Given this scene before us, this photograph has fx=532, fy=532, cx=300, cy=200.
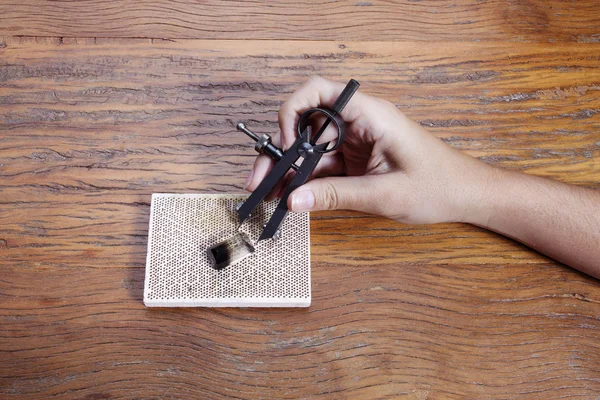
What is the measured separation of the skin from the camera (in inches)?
30.7

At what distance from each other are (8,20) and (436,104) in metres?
0.77

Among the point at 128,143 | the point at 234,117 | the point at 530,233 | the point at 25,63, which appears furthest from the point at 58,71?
the point at 530,233

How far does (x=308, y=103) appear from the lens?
0.81m

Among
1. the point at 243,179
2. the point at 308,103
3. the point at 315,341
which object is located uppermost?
the point at 308,103

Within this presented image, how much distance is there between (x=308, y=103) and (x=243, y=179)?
16cm

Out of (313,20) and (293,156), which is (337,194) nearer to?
(293,156)

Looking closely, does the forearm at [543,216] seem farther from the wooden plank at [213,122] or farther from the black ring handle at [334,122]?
the black ring handle at [334,122]

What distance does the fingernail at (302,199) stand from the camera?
0.73 meters

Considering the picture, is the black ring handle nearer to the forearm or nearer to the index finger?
the index finger

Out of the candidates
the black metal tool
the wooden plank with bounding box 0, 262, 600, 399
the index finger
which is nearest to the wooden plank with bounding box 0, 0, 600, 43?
the index finger

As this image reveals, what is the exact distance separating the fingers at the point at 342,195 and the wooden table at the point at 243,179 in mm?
82

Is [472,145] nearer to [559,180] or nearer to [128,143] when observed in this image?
[559,180]

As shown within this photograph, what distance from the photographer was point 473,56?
97cm

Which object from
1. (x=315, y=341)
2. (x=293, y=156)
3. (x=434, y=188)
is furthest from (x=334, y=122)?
(x=315, y=341)
